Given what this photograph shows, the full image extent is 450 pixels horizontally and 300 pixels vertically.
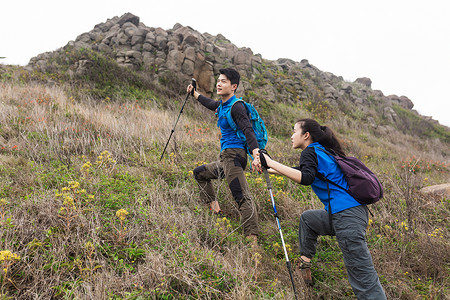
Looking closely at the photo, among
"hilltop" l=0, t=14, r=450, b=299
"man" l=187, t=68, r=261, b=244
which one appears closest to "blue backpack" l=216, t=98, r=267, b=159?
"man" l=187, t=68, r=261, b=244

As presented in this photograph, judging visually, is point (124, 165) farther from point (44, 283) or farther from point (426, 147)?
point (426, 147)

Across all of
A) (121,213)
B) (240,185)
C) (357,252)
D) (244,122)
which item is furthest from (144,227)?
(357,252)

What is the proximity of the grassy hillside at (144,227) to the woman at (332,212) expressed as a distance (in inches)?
25.1

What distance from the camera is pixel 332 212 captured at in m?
2.58

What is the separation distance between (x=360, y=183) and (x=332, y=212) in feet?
1.29

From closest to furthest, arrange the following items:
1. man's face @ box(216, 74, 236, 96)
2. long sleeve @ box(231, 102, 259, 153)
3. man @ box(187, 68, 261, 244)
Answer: long sleeve @ box(231, 102, 259, 153) → man @ box(187, 68, 261, 244) → man's face @ box(216, 74, 236, 96)

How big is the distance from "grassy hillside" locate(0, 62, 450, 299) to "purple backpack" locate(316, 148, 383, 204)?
45.4 inches

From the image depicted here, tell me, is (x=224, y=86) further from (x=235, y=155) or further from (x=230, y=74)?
(x=235, y=155)

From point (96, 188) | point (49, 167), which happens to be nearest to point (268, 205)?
point (96, 188)

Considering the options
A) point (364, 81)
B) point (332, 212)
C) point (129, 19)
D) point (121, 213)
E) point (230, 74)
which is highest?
point (364, 81)

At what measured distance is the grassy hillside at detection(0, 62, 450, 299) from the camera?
232cm

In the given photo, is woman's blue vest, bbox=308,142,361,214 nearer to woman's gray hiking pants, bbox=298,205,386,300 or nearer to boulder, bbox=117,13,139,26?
woman's gray hiking pants, bbox=298,205,386,300

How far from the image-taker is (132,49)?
1504 centimetres

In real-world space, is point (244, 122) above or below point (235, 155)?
above
